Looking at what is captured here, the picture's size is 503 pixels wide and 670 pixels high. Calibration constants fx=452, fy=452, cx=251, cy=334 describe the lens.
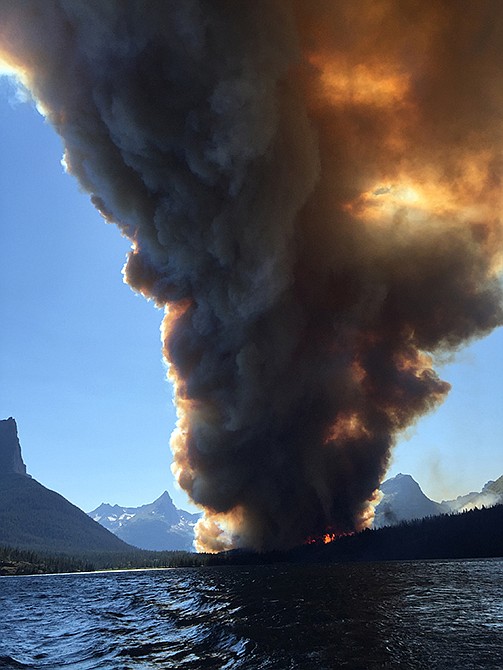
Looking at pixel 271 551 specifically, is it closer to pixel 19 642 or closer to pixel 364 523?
pixel 364 523

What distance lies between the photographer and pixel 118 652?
22969 millimetres

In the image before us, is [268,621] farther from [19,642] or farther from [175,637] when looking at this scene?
[19,642]

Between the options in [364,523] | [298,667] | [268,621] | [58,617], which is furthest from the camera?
[364,523]

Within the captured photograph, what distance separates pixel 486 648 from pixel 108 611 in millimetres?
37861

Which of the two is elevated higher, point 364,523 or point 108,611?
point 364,523

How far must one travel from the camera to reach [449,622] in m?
25.2

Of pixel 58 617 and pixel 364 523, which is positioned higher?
pixel 364 523

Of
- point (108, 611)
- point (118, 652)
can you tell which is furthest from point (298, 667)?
point (108, 611)

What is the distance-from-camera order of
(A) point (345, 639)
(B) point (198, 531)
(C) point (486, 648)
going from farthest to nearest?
1. (B) point (198, 531)
2. (A) point (345, 639)
3. (C) point (486, 648)

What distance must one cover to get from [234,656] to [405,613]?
47.6 feet

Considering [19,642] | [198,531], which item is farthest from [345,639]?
[198,531]

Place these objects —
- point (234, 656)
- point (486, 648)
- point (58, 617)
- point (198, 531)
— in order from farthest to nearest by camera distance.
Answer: point (198, 531) → point (58, 617) → point (234, 656) → point (486, 648)

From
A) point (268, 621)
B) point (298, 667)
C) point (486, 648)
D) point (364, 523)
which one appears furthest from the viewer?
point (364, 523)

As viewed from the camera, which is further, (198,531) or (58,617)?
(198,531)
